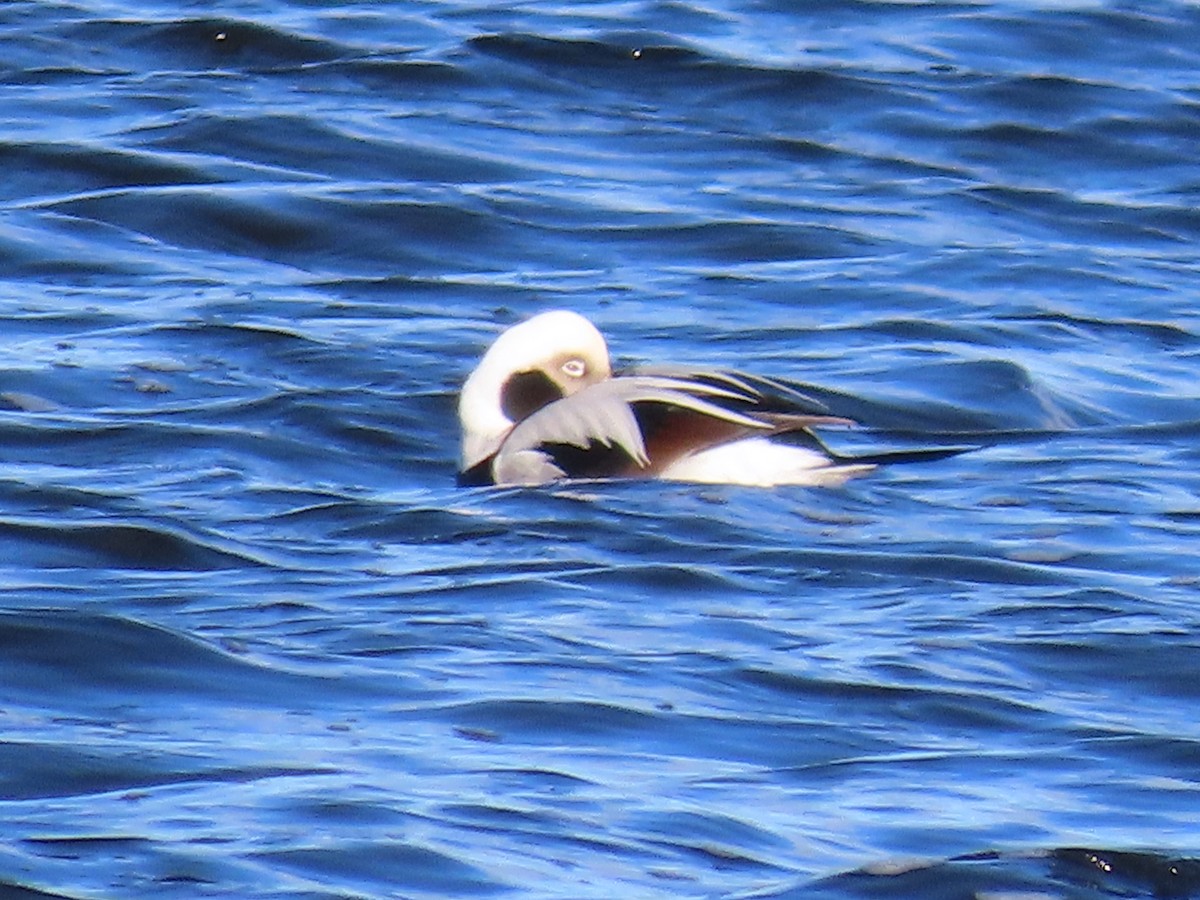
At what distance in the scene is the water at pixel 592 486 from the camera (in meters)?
4.67

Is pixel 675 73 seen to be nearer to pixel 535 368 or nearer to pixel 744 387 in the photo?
pixel 535 368

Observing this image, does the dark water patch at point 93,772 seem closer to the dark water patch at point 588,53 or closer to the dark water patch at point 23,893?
the dark water patch at point 23,893

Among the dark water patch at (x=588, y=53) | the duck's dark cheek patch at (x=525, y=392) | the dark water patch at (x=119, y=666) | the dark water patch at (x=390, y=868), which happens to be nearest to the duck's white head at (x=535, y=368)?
the duck's dark cheek patch at (x=525, y=392)

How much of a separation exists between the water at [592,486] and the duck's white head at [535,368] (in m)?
0.21

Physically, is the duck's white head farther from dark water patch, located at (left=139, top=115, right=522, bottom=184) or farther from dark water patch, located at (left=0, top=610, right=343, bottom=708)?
dark water patch, located at (left=139, top=115, right=522, bottom=184)

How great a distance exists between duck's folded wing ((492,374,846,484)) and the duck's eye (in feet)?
1.47

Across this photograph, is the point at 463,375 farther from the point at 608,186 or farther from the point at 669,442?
the point at 608,186

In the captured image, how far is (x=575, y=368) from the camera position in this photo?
8.22 meters

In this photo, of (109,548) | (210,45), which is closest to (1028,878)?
(109,548)

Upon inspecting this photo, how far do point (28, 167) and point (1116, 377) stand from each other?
3991 millimetres

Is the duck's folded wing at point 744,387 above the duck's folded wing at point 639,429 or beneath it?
above

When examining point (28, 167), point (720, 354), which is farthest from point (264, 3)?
point (720, 354)

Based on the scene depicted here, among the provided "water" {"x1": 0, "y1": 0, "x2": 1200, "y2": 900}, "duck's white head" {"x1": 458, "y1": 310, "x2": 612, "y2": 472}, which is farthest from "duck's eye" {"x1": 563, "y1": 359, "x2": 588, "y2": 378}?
"water" {"x1": 0, "y1": 0, "x2": 1200, "y2": 900}

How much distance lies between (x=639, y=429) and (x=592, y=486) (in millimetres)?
201
